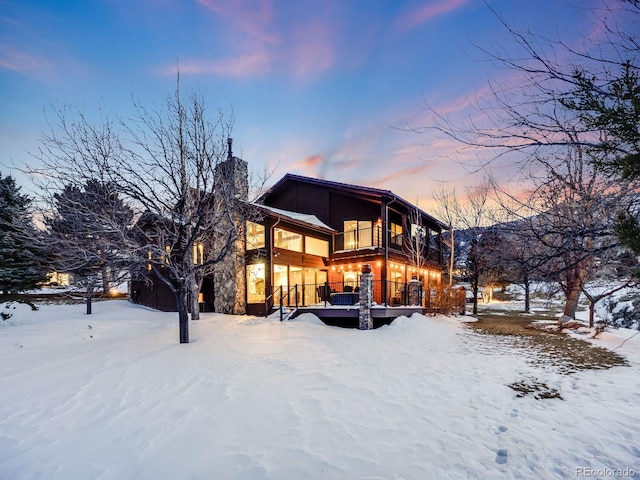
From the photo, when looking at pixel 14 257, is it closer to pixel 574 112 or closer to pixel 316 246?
pixel 316 246

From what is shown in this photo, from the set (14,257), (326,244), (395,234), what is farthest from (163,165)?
(14,257)

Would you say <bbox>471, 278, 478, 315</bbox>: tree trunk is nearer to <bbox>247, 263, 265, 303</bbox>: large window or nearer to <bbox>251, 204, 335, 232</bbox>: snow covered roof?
<bbox>251, 204, 335, 232</bbox>: snow covered roof

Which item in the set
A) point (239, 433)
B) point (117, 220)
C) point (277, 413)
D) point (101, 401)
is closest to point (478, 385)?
point (277, 413)

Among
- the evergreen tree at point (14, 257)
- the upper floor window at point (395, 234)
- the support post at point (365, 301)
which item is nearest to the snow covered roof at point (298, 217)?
the upper floor window at point (395, 234)

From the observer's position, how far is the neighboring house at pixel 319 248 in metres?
15.2

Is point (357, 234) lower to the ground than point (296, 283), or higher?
higher

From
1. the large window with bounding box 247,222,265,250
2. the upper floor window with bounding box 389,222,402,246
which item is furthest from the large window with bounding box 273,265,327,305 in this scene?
the upper floor window with bounding box 389,222,402,246

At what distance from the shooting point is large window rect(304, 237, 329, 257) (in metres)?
17.1

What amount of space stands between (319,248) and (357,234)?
2.45 meters

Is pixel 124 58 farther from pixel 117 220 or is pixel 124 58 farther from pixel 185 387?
pixel 185 387

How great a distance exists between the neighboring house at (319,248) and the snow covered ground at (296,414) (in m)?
6.90

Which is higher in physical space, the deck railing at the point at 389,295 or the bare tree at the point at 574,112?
the bare tree at the point at 574,112

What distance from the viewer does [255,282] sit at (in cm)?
1566

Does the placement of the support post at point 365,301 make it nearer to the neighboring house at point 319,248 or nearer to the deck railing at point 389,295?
the neighboring house at point 319,248
